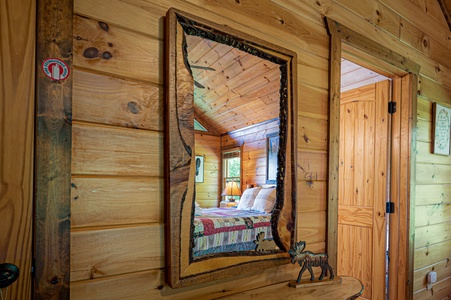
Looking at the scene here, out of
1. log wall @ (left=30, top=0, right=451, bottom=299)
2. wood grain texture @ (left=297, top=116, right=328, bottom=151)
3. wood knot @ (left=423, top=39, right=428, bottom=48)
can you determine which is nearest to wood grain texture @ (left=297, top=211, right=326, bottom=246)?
→ log wall @ (left=30, top=0, right=451, bottom=299)

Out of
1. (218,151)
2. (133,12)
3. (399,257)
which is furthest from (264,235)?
(399,257)

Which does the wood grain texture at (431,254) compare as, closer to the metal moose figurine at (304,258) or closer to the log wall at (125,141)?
the metal moose figurine at (304,258)

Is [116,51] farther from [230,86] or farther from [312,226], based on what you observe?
[312,226]

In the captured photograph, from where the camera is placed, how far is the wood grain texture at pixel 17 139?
0.79 meters

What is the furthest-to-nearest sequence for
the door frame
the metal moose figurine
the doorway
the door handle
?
the doorway → the door frame → the metal moose figurine → the door handle

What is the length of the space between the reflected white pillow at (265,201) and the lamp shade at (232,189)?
0.10 metres

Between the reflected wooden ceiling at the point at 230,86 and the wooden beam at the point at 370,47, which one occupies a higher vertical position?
the wooden beam at the point at 370,47

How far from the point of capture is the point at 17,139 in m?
0.81

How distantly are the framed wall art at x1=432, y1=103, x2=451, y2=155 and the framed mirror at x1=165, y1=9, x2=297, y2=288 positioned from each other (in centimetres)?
168

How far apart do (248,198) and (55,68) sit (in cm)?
85

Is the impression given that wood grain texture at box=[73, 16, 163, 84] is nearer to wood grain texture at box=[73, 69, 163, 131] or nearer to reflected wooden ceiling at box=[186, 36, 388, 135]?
wood grain texture at box=[73, 69, 163, 131]

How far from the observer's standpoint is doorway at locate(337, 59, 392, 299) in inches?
90.7

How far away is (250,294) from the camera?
1210 mm

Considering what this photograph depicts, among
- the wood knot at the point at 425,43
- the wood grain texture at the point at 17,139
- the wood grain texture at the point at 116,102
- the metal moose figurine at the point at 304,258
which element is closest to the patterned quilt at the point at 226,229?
the metal moose figurine at the point at 304,258
